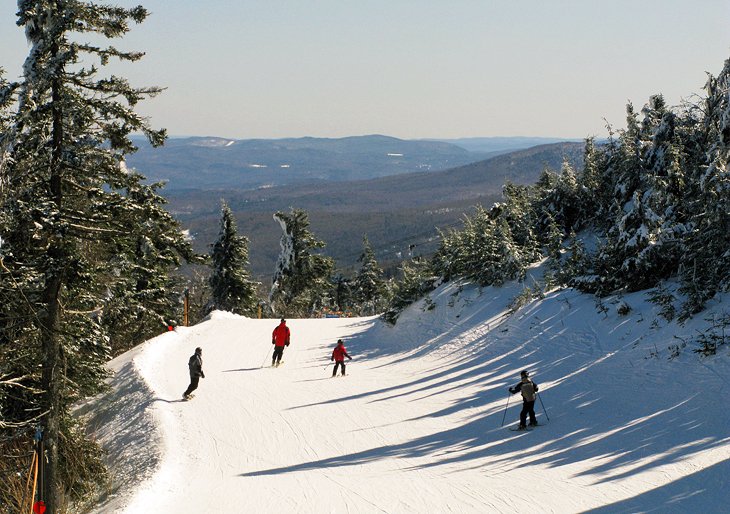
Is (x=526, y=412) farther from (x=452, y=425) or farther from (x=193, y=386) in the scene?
(x=193, y=386)

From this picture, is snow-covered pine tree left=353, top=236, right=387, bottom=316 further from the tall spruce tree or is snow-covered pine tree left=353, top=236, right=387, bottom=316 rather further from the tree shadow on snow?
the tall spruce tree

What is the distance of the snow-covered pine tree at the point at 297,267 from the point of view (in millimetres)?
56281

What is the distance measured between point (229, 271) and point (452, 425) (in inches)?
1393

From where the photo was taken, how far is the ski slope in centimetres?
1092

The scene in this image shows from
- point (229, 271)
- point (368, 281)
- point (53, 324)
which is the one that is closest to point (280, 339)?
point (53, 324)

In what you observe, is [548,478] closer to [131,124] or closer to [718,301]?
[718,301]

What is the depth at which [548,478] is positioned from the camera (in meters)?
11.2

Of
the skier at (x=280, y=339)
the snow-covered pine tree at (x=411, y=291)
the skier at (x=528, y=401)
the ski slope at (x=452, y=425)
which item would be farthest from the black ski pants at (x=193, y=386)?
the snow-covered pine tree at (x=411, y=291)

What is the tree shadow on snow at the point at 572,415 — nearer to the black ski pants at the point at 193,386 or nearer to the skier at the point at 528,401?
the skier at the point at 528,401

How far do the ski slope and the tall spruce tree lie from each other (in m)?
3.14

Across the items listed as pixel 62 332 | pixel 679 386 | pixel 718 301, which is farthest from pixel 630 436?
pixel 62 332

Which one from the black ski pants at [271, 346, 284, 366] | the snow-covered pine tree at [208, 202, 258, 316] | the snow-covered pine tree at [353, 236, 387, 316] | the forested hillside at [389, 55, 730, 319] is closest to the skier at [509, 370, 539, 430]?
the forested hillside at [389, 55, 730, 319]

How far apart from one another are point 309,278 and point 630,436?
1788 inches

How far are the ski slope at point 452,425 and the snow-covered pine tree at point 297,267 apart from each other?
31268 millimetres
